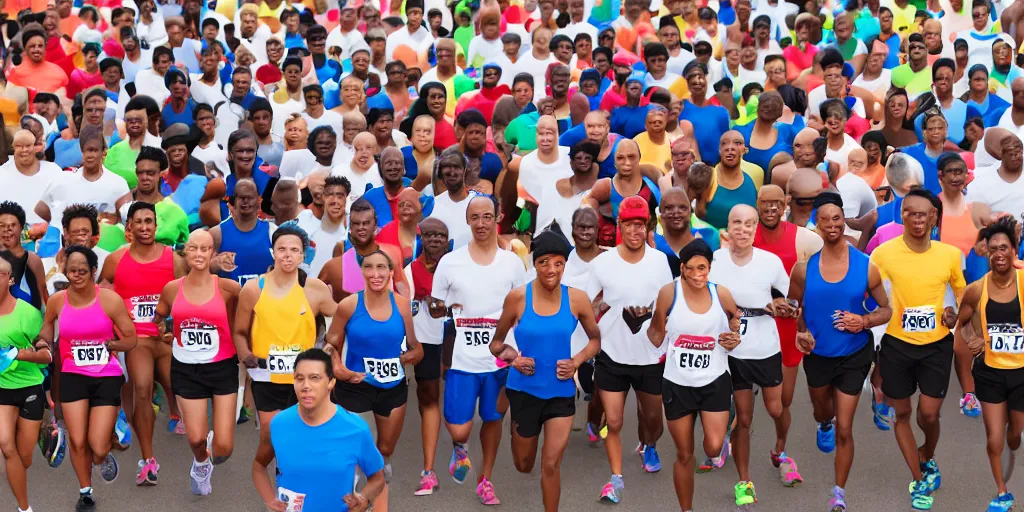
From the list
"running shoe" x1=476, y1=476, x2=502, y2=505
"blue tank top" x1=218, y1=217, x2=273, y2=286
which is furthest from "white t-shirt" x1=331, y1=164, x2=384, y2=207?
"running shoe" x1=476, y1=476, x2=502, y2=505

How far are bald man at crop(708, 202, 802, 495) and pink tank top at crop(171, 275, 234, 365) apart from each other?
2865mm

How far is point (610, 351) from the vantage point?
27.1ft

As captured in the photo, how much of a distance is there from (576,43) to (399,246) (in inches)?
205

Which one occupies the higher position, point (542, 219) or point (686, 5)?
point (686, 5)

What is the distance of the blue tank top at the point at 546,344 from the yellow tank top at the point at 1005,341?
7.59ft

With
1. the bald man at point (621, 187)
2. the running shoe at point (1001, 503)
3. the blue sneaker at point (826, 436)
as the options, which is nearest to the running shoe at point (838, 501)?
the blue sneaker at point (826, 436)

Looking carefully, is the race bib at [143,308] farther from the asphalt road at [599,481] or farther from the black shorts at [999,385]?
the black shorts at [999,385]

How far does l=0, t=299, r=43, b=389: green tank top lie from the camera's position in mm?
7895

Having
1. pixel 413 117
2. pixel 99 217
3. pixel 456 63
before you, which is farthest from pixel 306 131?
pixel 456 63

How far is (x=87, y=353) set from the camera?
8031mm

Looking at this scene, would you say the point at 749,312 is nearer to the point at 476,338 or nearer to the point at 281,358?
the point at 476,338

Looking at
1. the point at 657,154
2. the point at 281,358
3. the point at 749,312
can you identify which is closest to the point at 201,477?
the point at 281,358

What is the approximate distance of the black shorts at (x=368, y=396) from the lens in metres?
8.12

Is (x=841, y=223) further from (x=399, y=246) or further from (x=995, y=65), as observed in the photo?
(x=995, y=65)
